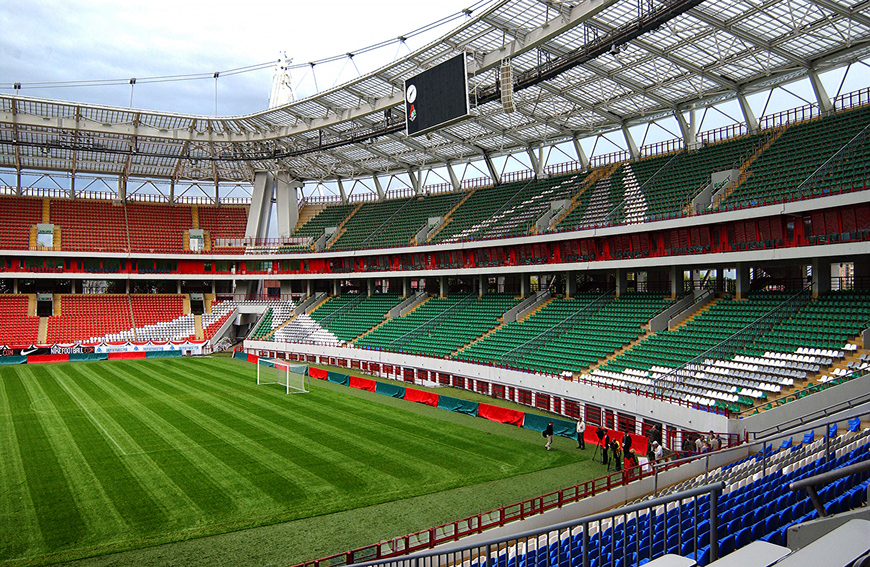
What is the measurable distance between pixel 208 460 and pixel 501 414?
12879 mm

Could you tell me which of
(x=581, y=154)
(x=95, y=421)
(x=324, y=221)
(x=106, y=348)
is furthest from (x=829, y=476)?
(x=324, y=221)

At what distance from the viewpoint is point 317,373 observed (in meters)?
40.9

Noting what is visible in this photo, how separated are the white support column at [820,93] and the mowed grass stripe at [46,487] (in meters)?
Answer: 37.9

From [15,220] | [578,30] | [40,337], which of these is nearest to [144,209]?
[15,220]

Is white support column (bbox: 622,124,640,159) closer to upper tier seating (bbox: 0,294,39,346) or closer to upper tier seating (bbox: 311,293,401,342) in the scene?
upper tier seating (bbox: 311,293,401,342)

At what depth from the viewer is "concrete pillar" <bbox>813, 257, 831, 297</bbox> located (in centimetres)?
2672

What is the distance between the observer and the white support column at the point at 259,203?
62219mm

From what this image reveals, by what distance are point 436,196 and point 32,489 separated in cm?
4448

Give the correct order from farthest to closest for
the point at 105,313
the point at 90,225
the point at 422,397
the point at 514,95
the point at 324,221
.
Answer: the point at 324,221, the point at 90,225, the point at 105,313, the point at 514,95, the point at 422,397

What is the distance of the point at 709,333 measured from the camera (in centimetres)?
2730

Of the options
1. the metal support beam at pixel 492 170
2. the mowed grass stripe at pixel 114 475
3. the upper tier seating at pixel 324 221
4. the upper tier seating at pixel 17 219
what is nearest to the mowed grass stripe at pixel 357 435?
the mowed grass stripe at pixel 114 475

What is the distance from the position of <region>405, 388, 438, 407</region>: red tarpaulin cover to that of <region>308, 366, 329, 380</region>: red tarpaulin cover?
30.6 ft

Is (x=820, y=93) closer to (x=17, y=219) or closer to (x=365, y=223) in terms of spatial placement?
(x=365, y=223)

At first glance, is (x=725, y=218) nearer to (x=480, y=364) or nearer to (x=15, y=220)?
(x=480, y=364)
